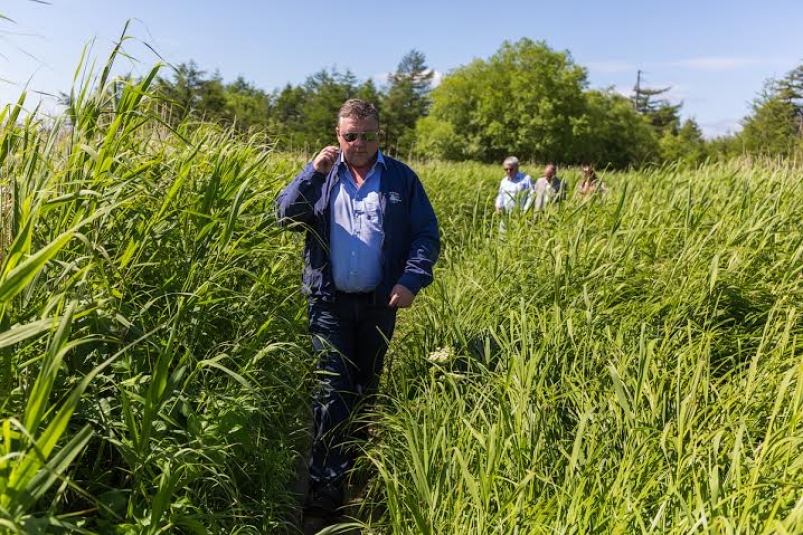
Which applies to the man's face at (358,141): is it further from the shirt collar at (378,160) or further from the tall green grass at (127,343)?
the tall green grass at (127,343)

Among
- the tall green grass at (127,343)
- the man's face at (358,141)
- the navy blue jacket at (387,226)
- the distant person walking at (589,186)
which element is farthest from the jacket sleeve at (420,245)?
the distant person walking at (589,186)

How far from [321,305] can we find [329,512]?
107 cm

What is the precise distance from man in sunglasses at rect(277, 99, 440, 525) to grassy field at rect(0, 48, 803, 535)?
0.62 ft

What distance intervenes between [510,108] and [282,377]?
5873 centimetres

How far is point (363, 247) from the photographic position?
302 cm

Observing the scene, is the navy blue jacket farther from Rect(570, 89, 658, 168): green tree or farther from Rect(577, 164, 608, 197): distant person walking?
Rect(570, 89, 658, 168): green tree

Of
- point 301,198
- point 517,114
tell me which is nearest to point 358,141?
point 301,198

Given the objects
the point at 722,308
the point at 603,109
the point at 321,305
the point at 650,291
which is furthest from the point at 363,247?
the point at 603,109

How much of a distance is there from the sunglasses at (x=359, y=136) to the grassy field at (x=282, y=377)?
1.88ft

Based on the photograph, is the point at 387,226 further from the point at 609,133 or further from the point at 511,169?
the point at 609,133

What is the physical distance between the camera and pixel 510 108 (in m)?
58.0

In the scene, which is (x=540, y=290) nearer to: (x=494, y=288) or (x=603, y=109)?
(x=494, y=288)

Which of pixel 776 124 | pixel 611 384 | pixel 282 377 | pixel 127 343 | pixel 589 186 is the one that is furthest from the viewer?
pixel 776 124

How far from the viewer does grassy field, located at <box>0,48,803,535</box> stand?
5.71 feet
